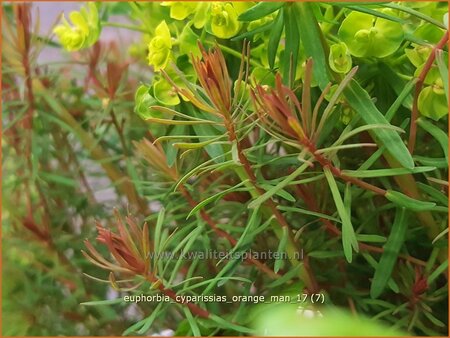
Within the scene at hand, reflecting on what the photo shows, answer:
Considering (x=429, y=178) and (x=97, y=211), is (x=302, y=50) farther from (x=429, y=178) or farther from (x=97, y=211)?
(x=97, y=211)

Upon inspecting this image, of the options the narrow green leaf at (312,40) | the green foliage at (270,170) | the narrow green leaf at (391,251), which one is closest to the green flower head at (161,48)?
the green foliage at (270,170)

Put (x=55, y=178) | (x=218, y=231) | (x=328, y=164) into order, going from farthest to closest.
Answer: (x=55, y=178), (x=218, y=231), (x=328, y=164)

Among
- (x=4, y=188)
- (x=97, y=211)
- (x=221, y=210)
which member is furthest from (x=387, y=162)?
(x=4, y=188)

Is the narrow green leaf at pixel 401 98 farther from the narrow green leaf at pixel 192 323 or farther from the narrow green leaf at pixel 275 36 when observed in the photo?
the narrow green leaf at pixel 192 323

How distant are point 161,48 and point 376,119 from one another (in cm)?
17

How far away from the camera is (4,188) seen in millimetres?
684

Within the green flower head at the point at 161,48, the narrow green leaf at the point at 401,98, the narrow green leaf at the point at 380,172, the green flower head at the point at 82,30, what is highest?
the green flower head at the point at 82,30

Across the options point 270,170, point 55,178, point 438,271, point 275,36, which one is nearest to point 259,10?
point 275,36

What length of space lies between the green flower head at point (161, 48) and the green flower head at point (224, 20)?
1.5 inches

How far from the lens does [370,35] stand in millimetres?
424

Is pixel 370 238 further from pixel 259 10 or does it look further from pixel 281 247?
pixel 259 10

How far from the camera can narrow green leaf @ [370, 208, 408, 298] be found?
0.45 m

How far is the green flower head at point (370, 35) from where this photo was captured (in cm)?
43

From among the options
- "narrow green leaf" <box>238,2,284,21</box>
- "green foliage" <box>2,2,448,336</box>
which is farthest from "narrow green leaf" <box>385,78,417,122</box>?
"narrow green leaf" <box>238,2,284,21</box>
